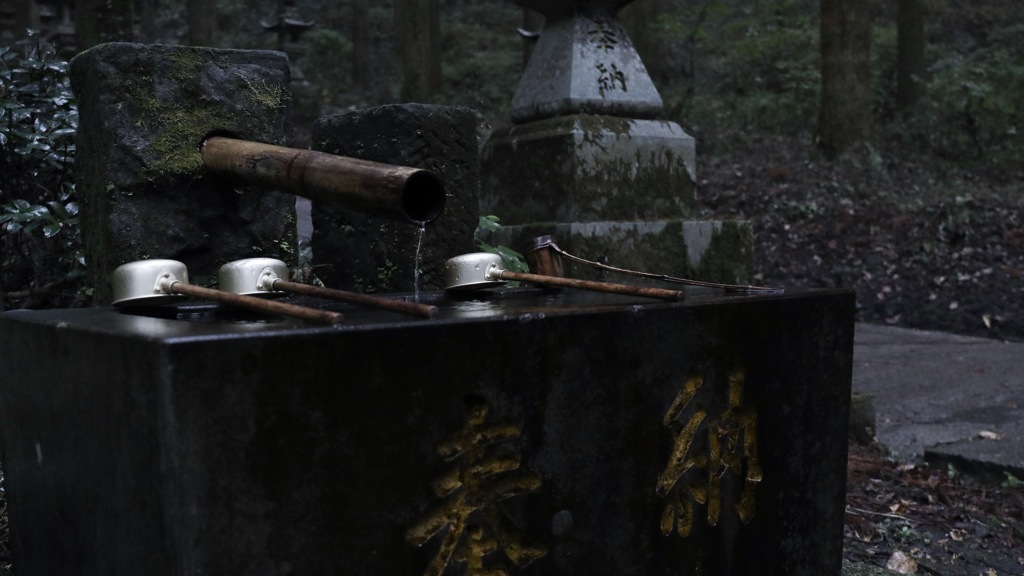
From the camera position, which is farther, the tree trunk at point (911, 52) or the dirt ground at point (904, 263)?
the tree trunk at point (911, 52)

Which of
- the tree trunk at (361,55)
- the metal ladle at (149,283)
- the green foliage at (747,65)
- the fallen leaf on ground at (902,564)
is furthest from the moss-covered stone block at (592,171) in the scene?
the tree trunk at (361,55)

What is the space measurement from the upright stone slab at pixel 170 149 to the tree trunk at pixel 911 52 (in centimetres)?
1351

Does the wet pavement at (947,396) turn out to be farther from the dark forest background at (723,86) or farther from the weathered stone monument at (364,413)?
the weathered stone monument at (364,413)

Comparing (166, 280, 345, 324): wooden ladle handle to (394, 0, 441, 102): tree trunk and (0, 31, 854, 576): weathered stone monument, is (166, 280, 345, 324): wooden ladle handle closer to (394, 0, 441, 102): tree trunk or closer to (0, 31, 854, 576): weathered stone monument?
(0, 31, 854, 576): weathered stone monument

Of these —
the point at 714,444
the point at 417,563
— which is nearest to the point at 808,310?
the point at 714,444

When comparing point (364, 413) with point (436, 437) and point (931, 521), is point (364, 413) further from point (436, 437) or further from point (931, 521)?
point (931, 521)

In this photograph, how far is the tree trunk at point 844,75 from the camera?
10164mm

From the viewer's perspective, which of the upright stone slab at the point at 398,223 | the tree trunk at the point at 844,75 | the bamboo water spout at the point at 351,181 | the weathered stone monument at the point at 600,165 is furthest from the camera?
the tree trunk at the point at 844,75

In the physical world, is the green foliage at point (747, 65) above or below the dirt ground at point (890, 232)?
above

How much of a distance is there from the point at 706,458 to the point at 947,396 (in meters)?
3.78

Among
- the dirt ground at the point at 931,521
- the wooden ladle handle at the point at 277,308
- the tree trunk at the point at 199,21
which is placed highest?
the tree trunk at the point at 199,21

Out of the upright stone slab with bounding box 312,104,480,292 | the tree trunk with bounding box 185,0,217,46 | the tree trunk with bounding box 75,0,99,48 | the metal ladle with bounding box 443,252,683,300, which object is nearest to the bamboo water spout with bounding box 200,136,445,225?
the metal ladle with bounding box 443,252,683,300

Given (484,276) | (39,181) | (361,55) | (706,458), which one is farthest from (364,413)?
(361,55)

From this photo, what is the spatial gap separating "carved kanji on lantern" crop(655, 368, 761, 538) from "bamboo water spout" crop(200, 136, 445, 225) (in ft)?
2.11
